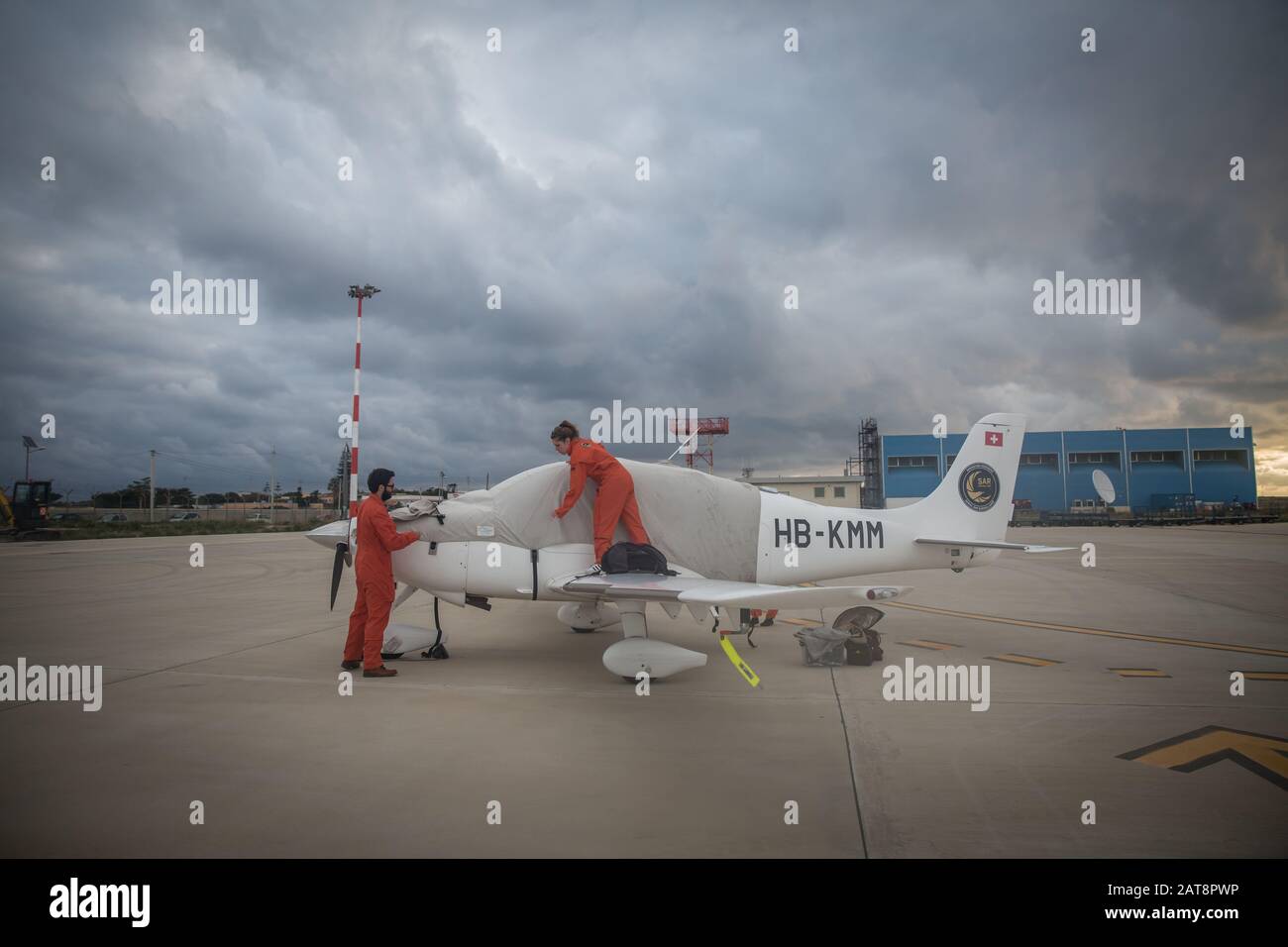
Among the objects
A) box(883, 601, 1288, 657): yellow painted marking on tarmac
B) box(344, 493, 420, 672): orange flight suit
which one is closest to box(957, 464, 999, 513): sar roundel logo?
box(883, 601, 1288, 657): yellow painted marking on tarmac

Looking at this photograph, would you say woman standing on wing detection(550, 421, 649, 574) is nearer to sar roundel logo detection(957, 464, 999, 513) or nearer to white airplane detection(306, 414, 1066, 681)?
white airplane detection(306, 414, 1066, 681)

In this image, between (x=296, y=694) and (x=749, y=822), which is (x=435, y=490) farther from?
A: (x=749, y=822)

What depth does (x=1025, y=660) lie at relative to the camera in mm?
7488

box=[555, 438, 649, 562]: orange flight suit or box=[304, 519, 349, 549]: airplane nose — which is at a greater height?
box=[555, 438, 649, 562]: orange flight suit

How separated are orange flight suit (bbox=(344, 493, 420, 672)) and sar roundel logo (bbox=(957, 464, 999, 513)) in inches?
301

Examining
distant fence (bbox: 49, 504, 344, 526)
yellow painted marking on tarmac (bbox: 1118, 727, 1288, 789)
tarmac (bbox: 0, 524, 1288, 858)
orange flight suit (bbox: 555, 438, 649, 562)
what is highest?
distant fence (bbox: 49, 504, 344, 526)

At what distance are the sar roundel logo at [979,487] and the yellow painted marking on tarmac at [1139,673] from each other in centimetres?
271

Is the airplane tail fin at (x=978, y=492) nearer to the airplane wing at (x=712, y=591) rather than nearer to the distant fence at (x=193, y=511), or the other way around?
the airplane wing at (x=712, y=591)

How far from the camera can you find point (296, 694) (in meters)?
5.93

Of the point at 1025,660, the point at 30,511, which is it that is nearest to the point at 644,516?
the point at 1025,660

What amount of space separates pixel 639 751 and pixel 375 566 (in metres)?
3.85

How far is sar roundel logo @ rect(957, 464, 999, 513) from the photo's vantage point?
9008mm

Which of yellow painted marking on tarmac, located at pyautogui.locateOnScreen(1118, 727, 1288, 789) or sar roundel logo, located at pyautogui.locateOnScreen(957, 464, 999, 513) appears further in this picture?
sar roundel logo, located at pyautogui.locateOnScreen(957, 464, 999, 513)

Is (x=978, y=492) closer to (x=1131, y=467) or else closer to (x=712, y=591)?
(x=712, y=591)
